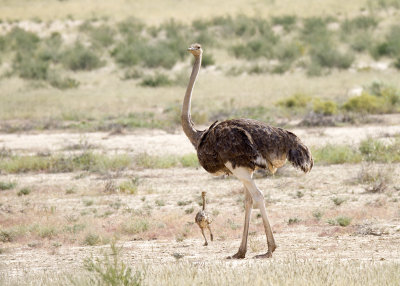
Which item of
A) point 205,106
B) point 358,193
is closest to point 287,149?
point 358,193

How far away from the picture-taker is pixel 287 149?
814cm

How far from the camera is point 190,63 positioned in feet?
115

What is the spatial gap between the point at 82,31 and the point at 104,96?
85.7 feet

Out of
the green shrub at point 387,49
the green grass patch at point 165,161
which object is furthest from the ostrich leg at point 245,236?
the green shrub at point 387,49

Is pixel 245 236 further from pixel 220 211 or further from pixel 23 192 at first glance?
pixel 23 192

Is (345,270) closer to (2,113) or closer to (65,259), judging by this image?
(65,259)

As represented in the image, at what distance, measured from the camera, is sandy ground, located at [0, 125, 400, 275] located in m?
8.67

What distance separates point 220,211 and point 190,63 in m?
24.2

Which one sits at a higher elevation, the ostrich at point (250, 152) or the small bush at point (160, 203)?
the ostrich at point (250, 152)

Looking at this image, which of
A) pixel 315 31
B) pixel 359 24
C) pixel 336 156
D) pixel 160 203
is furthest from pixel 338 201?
pixel 359 24

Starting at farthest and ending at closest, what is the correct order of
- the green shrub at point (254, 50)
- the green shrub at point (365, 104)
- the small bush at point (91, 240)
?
1. the green shrub at point (254, 50)
2. the green shrub at point (365, 104)
3. the small bush at point (91, 240)

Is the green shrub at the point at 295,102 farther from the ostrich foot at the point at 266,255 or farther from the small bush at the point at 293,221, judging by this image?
the ostrich foot at the point at 266,255

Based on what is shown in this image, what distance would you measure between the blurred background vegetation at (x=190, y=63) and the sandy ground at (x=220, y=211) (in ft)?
14.4

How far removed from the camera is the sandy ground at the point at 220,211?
8672 mm
